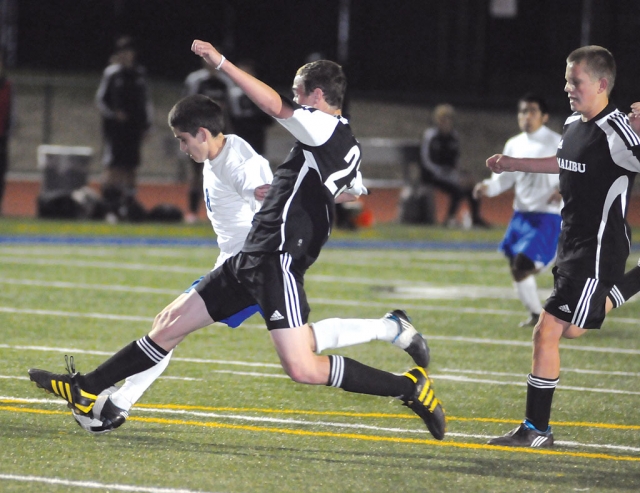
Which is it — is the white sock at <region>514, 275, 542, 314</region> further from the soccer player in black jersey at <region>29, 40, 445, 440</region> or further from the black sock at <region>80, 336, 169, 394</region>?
the black sock at <region>80, 336, 169, 394</region>

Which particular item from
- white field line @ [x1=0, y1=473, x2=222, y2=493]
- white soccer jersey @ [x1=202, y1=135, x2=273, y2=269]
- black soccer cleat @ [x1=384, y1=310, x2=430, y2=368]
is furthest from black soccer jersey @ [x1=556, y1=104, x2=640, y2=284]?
white field line @ [x1=0, y1=473, x2=222, y2=493]

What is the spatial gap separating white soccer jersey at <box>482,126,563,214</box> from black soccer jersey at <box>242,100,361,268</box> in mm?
4403

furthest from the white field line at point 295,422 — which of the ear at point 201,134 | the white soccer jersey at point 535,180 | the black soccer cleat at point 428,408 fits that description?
the white soccer jersey at point 535,180

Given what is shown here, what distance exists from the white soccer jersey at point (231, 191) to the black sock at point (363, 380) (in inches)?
34.5

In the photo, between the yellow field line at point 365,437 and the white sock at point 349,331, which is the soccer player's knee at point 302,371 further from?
the yellow field line at point 365,437

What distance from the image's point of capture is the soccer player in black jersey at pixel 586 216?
21.1 feet

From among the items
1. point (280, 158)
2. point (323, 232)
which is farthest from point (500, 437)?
point (280, 158)

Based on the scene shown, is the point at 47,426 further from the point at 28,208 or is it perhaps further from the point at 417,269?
the point at 28,208

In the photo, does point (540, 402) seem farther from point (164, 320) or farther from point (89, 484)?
point (89, 484)

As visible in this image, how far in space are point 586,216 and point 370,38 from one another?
3398cm

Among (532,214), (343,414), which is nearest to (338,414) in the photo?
(343,414)

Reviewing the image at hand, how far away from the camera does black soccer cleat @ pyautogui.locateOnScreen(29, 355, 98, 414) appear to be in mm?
6492

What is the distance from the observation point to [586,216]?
21.3ft

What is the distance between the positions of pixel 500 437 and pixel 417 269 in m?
8.16
